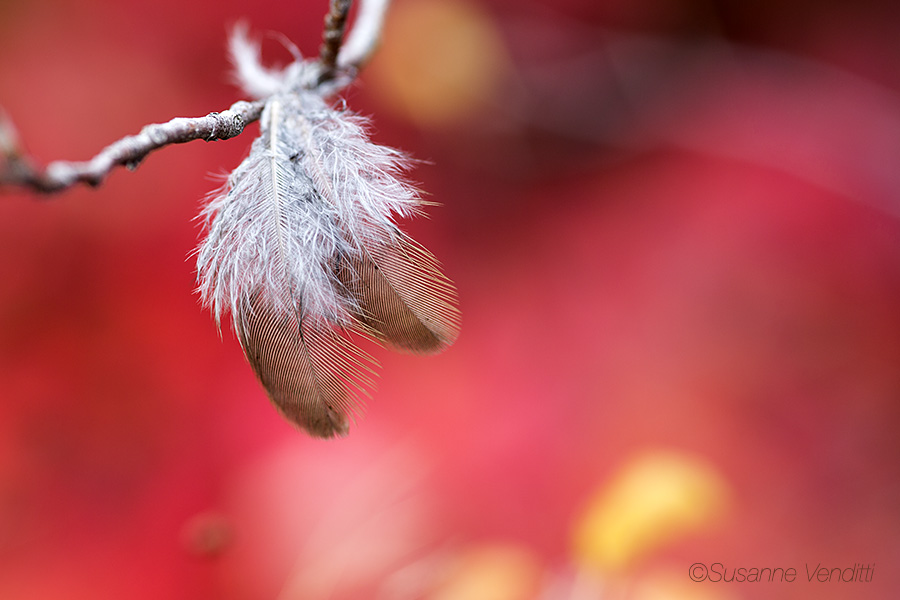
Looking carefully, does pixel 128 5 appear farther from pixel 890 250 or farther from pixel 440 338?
pixel 890 250

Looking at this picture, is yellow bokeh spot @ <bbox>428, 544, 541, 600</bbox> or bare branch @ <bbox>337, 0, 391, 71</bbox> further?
yellow bokeh spot @ <bbox>428, 544, 541, 600</bbox>

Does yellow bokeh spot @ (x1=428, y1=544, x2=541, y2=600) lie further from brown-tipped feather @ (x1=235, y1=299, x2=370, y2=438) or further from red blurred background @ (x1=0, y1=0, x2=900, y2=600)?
brown-tipped feather @ (x1=235, y1=299, x2=370, y2=438)

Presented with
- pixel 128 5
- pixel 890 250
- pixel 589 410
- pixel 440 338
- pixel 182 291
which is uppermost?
pixel 128 5

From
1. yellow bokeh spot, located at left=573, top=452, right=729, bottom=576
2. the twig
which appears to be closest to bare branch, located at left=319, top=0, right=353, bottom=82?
the twig

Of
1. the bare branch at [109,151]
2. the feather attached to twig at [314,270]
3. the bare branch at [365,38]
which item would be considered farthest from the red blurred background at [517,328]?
the bare branch at [109,151]

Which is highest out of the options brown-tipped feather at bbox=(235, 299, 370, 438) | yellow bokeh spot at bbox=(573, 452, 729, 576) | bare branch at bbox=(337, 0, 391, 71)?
bare branch at bbox=(337, 0, 391, 71)

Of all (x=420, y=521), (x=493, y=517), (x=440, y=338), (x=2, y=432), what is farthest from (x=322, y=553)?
(x=440, y=338)
